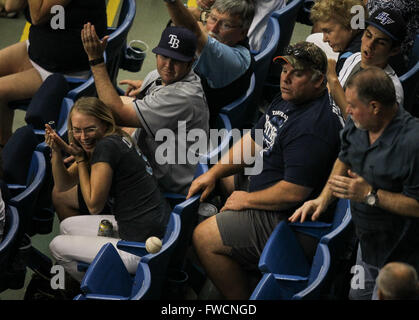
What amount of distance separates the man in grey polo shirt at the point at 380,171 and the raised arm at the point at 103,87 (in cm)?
122

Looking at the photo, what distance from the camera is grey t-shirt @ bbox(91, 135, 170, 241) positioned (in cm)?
384

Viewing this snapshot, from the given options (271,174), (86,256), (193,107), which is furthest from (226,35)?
(86,256)

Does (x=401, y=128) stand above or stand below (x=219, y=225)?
above

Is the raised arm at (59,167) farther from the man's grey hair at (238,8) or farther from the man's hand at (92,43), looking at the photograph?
the man's grey hair at (238,8)

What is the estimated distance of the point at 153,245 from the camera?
361 centimetres

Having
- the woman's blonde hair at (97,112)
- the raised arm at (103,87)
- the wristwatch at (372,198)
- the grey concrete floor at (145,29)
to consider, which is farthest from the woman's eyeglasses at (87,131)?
the grey concrete floor at (145,29)

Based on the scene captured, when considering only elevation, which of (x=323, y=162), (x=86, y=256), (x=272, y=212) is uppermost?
(x=323, y=162)

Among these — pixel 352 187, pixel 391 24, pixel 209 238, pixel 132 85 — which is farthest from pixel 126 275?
pixel 391 24

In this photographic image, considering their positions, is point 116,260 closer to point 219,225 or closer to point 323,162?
point 219,225

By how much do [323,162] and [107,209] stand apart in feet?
4.30

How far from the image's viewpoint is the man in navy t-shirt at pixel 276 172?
3594mm

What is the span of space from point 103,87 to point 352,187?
152 cm

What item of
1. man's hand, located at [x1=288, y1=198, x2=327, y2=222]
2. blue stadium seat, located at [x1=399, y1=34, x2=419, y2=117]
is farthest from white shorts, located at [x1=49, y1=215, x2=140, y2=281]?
blue stadium seat, located at [x1=399, y1=34, x2=419, y2=117]

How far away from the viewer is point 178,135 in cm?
407
